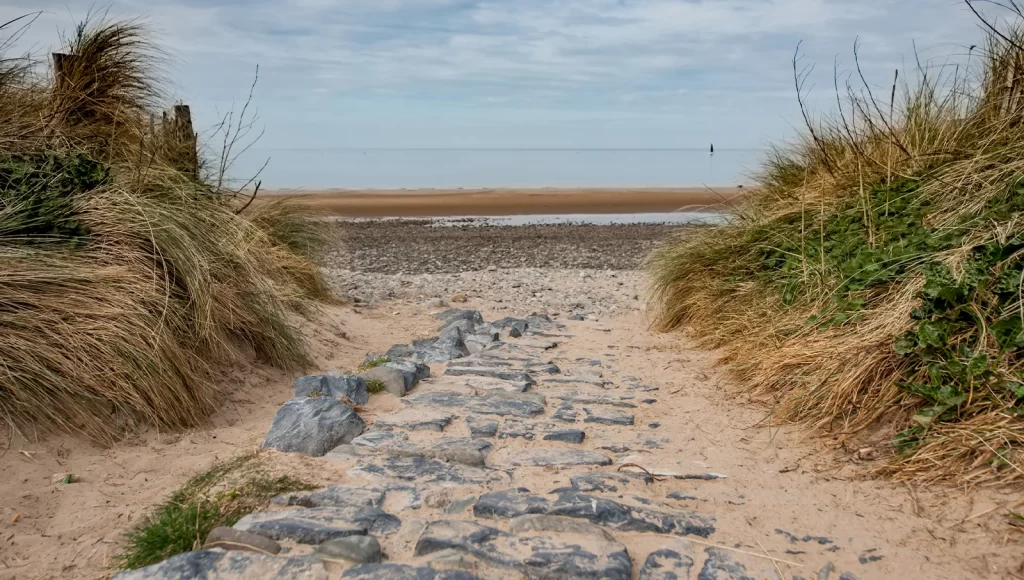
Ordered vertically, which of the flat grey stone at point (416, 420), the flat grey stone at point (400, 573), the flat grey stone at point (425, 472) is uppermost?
the flat grey stone at point (416, 420)

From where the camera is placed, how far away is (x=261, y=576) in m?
2.32

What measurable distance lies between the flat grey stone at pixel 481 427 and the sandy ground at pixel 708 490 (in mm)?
541

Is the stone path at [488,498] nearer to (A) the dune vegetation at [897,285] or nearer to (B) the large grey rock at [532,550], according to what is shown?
(B) the large grey rock at [532,550]

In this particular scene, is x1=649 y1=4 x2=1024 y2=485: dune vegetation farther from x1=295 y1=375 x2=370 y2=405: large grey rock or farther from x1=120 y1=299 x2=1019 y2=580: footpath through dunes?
x1=295 y1=375 x2=370 y2=405: large grey rock

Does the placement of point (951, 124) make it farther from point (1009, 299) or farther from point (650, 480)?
point (650, 480)

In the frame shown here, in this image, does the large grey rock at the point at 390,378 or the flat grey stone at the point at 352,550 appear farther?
the large grey rock at the point at 390,378

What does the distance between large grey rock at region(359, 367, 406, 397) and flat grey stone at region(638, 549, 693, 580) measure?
218 cm

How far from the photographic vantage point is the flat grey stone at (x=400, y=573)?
2.31 m

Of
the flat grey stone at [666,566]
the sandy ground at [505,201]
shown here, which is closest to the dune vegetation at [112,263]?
the flat grey stone at [666,566]

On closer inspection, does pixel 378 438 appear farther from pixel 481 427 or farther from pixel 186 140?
pixel 186 140

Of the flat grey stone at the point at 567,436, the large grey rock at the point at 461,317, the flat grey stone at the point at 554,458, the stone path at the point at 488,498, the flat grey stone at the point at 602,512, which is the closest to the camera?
the stone path at the point at 488,498

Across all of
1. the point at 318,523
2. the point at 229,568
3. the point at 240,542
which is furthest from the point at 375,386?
the point at 229,568

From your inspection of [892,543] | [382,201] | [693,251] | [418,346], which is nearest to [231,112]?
[418,346]

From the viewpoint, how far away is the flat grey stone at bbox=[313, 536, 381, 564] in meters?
2.42
